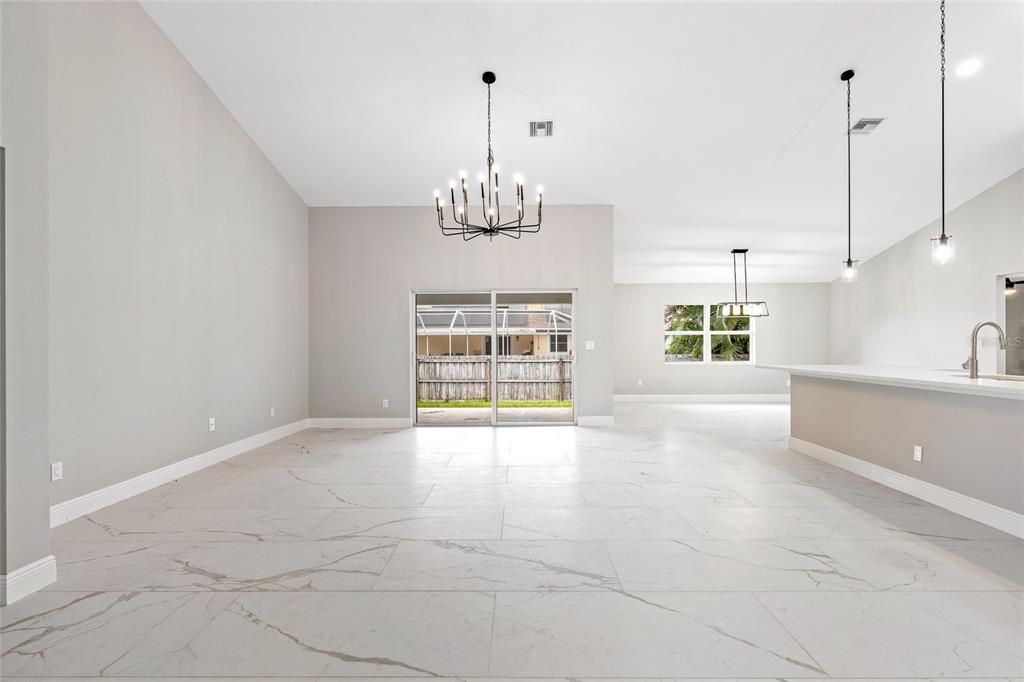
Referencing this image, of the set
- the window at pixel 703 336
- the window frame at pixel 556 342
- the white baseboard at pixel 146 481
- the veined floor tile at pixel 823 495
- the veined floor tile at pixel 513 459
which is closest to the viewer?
the white baseboard at pixel 146 481

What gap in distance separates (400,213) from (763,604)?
6.39m

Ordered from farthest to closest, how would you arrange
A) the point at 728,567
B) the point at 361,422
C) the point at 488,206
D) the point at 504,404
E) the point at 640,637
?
1. the point at 504,404
2. the point at 361,422
3. the point at 488,206
4. the point at 728,567
5. the point at 640,637

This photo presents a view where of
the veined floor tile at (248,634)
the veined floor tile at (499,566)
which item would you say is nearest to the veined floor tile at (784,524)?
the veined floor tile at (499,566)

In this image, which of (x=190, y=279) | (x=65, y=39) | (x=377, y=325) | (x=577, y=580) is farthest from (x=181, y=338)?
(x=577, y=580)

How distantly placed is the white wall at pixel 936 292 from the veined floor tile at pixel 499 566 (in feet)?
17.6

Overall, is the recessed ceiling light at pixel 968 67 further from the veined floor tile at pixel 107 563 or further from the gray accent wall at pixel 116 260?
the veined floor tile at pixel 107 563

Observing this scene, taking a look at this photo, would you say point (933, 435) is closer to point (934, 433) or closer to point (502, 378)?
point (934, 433)

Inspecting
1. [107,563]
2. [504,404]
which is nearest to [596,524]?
[107,563]

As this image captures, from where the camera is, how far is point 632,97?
16.1 ft

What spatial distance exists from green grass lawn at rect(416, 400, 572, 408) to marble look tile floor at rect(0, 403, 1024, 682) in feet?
13.4

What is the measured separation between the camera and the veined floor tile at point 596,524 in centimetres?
292

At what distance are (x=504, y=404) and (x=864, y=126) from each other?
6.09 meters

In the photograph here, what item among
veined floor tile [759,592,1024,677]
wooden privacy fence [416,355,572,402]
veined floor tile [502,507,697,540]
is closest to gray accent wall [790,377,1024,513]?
veined floor tile [759,592,1024,677]

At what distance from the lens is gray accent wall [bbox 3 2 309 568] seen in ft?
7.34
